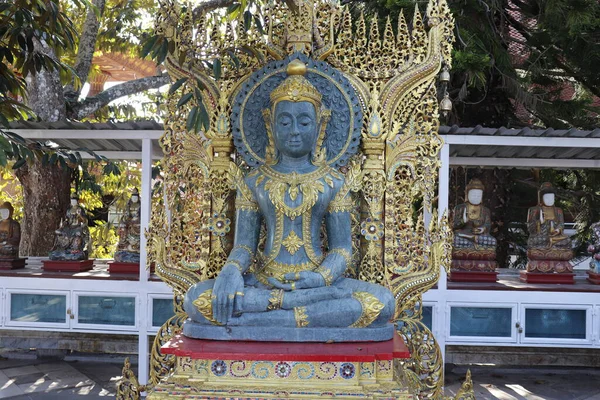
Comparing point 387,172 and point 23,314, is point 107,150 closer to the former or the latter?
point 23,314

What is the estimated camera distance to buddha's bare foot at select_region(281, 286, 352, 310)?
148 inches

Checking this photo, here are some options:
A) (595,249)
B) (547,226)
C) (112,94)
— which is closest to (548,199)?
(547,226)

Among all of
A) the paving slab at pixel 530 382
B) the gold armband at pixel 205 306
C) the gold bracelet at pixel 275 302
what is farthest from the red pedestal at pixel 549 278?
the gold armband at pixel 205 306

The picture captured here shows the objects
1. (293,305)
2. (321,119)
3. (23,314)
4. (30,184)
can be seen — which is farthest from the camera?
(30,184)

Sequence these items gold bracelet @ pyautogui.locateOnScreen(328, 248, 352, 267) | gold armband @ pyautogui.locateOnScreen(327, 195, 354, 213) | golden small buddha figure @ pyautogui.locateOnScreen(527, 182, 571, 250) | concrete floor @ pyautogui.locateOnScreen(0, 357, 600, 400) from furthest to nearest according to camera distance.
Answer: golden small buddha figure @ pyautogui.locateOnScreen(527, 182, 571, 250) → concrete floor @ pyautogui.locateOnScreen(0, 357, 600, 400) → gold armband @ pyautogui.locateOnScreen(327, 195, 354, 213) → gold bracelet @ pyautogui.locateOnScreen(328, 248, 352, 267)

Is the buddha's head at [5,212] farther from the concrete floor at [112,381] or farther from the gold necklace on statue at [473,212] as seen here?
the gold necklace on statue at [473,212]

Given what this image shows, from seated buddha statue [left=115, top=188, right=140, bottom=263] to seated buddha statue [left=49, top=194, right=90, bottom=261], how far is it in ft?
1.56

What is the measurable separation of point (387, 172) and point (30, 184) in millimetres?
5868

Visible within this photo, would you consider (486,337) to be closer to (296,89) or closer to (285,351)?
(285,351)

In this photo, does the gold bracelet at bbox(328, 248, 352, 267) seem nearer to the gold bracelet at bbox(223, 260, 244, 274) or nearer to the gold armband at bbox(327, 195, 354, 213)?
the gold armband at bbox(327, 195, 354, 213)

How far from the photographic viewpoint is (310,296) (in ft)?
12.4

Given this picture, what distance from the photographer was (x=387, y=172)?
454 cm

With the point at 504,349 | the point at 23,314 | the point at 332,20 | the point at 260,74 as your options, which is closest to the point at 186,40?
the point at 260,74

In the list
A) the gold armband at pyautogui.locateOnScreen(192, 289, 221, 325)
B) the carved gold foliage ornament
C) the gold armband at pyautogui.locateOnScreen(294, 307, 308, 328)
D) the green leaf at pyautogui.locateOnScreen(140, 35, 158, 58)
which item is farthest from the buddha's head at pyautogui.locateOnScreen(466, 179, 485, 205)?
the green leaf at pyautogui.locateOnScreen(140, 35, 158, 58)
